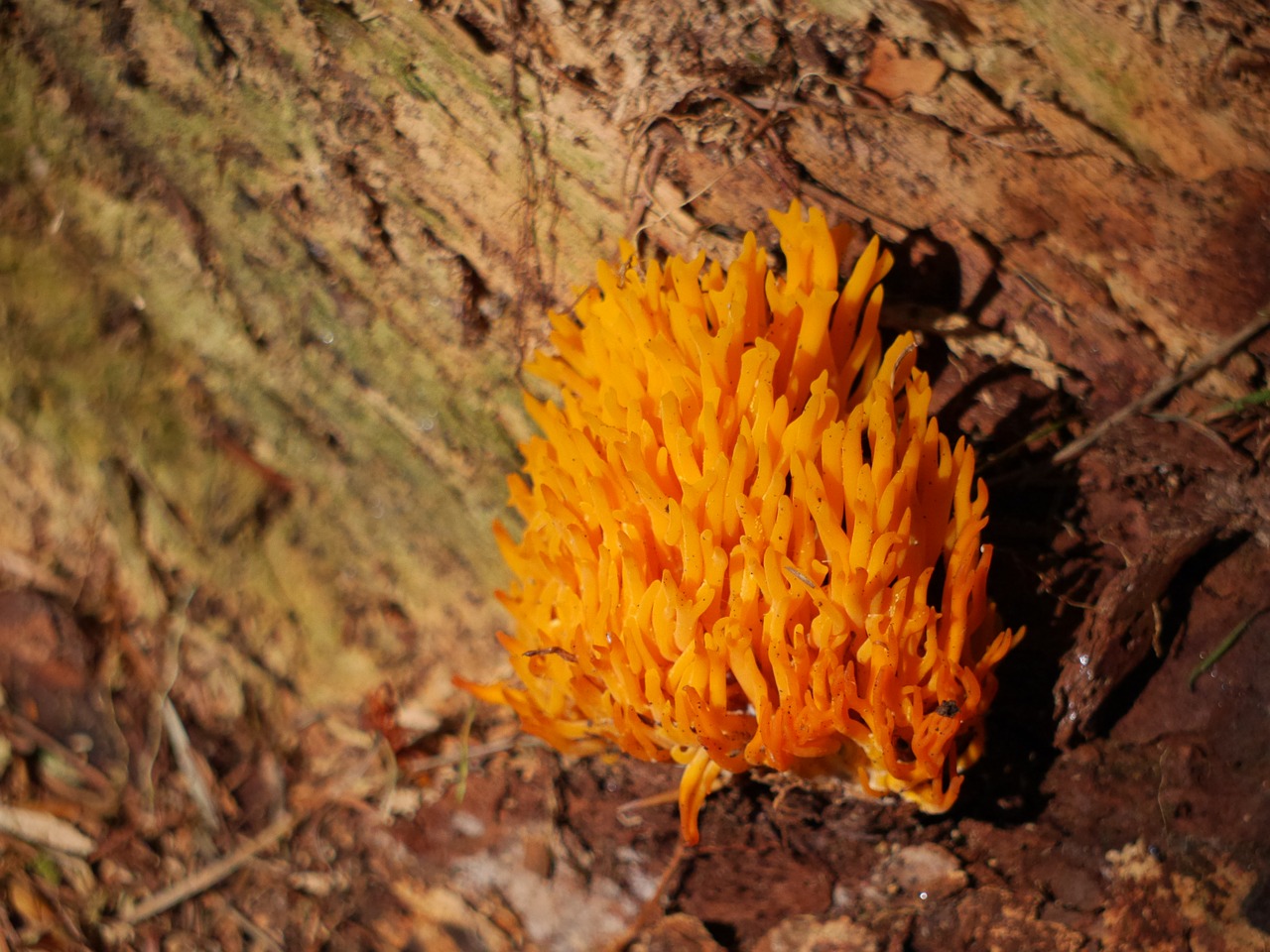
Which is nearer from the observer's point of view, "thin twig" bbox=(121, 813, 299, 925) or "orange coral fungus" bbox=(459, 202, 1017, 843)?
"orange coral fungus" bbox=(459, 202, 1017, 843)

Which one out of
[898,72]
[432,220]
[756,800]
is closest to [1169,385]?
[898,72]

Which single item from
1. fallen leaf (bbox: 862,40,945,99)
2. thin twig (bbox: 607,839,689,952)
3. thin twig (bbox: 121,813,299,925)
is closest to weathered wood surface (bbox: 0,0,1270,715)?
fallen leaf (bbox: 862,40,945,99)

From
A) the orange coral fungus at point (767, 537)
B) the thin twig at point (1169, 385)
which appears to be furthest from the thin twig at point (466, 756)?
the thin twig at point (1169, 385)

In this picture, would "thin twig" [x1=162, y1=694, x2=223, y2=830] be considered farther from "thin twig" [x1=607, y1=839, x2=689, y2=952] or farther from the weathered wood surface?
"thin twig" [x1=607, y1=839, x2=689, y2=952]

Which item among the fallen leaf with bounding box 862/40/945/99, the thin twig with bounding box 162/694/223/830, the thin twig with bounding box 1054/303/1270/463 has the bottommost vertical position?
the thin twig with bounding box 162/694/223/830

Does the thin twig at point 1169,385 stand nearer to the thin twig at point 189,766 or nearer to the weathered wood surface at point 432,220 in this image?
the weathered wood surface at point 432,220

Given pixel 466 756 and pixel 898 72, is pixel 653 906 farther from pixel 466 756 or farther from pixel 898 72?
pixel 898 72
